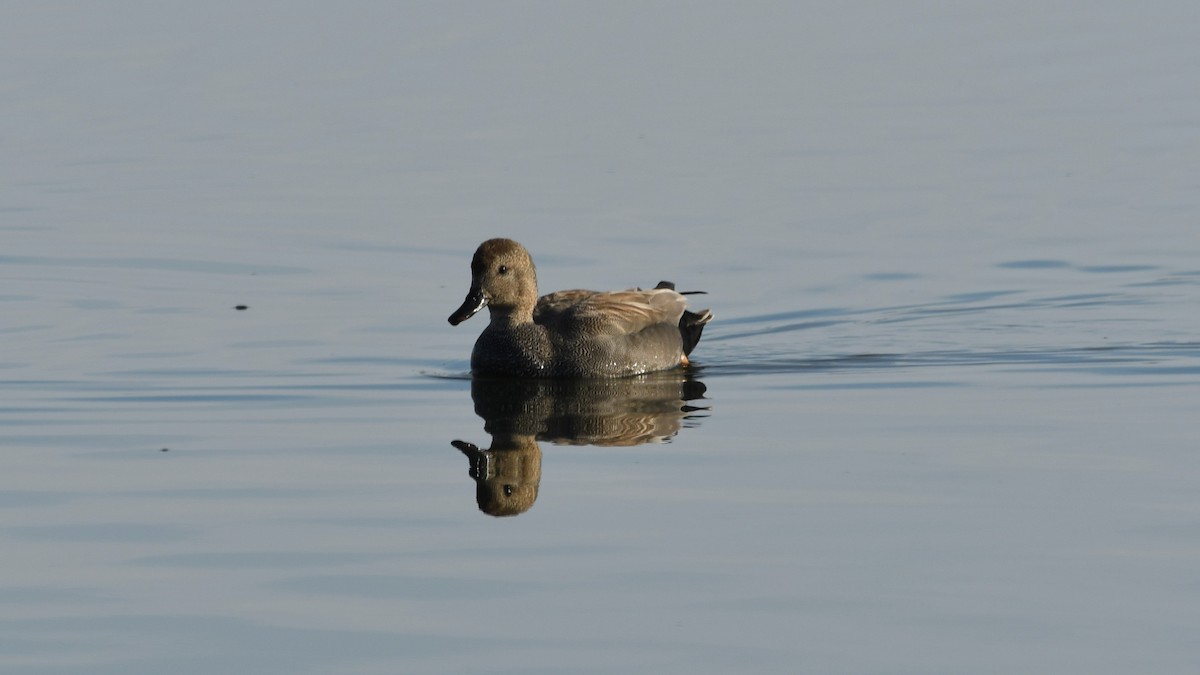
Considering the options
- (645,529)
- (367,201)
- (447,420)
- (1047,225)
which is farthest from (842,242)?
(645,529)

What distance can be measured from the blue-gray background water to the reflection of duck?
12 centimetres

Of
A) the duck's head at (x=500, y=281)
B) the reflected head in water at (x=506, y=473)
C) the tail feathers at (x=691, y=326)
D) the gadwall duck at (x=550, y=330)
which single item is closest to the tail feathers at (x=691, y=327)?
the tail feathers at (x=691, y=326)

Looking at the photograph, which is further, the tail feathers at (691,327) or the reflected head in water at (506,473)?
the tail feathers at (691,327)

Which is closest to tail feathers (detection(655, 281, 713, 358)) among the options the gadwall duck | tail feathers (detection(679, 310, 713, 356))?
tail feathers (detection(679, 310, 713, 356))

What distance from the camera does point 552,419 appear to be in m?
12.6

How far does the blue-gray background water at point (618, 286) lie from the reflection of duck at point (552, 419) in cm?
12

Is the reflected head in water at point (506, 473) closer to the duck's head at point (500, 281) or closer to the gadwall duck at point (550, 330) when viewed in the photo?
the gadwall duck at point (550, 330)

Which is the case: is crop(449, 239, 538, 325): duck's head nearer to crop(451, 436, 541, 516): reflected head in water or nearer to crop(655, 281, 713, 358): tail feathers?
crop(655, 281, 713, 358): tail feathers

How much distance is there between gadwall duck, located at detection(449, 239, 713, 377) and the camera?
14.4m

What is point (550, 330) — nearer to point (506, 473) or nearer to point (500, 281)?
point (500, 281)

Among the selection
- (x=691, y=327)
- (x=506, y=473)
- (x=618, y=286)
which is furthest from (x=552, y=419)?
(x=618, y=286)

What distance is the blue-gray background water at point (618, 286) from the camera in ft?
26.3

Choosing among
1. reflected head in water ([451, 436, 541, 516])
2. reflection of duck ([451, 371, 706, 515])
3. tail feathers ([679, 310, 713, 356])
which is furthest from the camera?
tail feathers ([679, 310, 713, 356])

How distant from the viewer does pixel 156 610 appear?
321 inches
